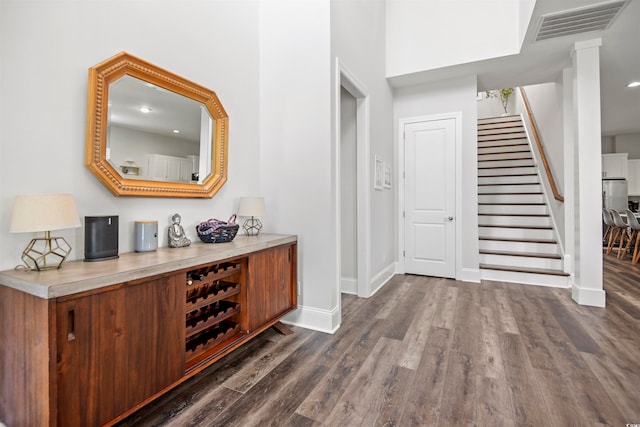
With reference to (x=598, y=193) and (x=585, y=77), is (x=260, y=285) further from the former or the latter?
(x=585, y=77)

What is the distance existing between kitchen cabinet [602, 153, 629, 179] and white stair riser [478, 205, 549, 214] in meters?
4.15

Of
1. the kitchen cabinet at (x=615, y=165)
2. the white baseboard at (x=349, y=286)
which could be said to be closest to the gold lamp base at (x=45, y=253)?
the white baseboard at (x=349, y=286)

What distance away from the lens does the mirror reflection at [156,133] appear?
1694 millimetres

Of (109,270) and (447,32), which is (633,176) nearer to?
(447,32)

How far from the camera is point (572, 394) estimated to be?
1642 millimetres

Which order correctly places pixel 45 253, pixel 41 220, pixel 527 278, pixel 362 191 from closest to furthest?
pixel 41 220 < pixel 45 253 < pixel 362 191 < pixel 527 278

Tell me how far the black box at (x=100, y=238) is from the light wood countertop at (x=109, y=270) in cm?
5

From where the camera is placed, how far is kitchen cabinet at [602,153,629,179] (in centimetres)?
703

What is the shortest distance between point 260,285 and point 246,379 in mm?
575

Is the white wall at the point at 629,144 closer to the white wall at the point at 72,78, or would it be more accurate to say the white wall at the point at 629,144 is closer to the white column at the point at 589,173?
the white column at the point at 589,173

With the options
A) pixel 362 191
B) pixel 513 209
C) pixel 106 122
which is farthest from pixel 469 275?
pixel 106 122

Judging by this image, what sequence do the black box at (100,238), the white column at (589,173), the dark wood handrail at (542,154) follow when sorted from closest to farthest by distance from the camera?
the black box at (100,238) → the white column at (589,173) → the dark wood handrail at (542,154)

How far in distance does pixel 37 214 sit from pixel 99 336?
1.85ft

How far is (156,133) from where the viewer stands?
6.33ft
